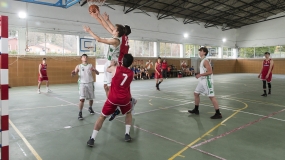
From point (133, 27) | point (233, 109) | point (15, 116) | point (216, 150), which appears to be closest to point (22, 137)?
point (15, 116)

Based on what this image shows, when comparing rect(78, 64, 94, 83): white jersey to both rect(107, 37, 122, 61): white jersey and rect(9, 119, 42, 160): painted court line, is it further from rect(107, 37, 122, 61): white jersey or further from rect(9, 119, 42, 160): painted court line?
rect(9, 119, 42, 160): painted court line

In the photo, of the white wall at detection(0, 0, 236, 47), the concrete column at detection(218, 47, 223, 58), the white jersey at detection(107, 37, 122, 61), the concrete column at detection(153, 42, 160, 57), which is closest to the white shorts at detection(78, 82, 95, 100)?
the white jersey at detection(107, 37, 122, 61)

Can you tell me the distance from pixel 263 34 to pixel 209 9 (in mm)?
11305

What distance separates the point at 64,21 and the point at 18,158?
1530 cm

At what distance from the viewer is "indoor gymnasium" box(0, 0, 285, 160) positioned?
366 cm

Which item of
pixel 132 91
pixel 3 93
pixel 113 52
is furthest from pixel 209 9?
pixel 3 93

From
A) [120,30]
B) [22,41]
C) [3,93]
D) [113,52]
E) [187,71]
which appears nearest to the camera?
[3,93]

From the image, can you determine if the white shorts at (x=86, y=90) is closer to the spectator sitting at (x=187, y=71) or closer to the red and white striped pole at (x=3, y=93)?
the red and white striped pole at (x=3, y=93)

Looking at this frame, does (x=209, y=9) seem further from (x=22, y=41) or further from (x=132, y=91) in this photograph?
(x=22, y=41)

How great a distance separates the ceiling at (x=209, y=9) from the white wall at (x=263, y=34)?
103 cm

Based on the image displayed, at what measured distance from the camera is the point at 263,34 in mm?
29203

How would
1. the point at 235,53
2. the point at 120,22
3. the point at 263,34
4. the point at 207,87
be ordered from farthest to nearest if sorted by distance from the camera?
the point at 235,53 < the point at 263,34 < the point at 120,22 < the point at 207,87

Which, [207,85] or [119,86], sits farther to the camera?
[207,85]

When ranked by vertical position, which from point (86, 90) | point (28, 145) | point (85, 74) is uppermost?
point (85, 74)
